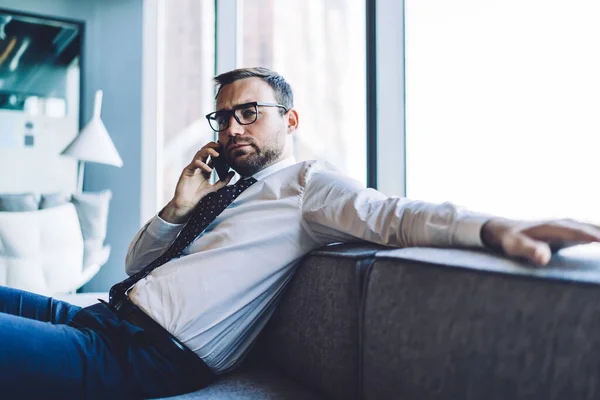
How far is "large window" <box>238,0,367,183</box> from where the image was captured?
216cm

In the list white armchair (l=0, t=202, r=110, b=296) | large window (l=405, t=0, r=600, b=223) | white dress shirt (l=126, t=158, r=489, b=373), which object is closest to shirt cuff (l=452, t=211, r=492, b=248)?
white dress shirt (l=126, t=158, r=489, b=373)

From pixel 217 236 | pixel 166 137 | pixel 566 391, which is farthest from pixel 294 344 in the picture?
pixel 166 137

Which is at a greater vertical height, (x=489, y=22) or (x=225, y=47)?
(x=225, y=47)

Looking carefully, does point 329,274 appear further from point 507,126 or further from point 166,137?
point 166,137

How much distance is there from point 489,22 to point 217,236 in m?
1.07

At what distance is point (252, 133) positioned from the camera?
157 centimetres

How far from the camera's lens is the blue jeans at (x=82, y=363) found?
104 cm

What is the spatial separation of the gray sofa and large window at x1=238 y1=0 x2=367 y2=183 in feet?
2.08

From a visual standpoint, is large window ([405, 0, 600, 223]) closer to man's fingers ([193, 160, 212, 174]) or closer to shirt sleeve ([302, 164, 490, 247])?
shirt sleeve ([302, 164, 490, 247])

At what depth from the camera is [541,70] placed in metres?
1.44

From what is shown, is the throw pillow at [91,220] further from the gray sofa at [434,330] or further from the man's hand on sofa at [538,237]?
the man's hand on sofa at [538,237]

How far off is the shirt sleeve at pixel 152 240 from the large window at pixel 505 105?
0.91 metres

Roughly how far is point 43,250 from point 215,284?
7.42 ft

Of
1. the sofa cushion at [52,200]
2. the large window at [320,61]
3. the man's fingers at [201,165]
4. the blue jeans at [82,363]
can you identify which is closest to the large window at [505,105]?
the large window at [320,61]
